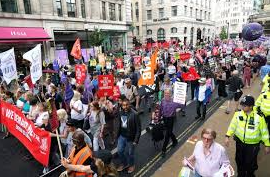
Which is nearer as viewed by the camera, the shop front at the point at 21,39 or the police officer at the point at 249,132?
the police officer at the point at 249,132

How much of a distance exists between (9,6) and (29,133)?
66.9 ft

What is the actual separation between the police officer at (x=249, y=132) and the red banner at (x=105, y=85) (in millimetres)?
4040

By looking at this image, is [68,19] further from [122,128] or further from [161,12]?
[161,12]

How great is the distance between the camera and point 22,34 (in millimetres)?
20922

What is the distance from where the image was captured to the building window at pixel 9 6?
2081cm

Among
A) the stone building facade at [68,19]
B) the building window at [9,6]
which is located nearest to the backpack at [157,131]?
the stone building facade at [68,19]

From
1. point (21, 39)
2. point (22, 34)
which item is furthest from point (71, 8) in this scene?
point (21, 39)

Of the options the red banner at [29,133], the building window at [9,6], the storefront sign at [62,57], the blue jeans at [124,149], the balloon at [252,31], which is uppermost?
the building window at [9,6]

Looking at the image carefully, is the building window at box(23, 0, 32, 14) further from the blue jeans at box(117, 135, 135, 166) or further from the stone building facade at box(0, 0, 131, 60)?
the blue jeans at box(117, 135, 135, 166)

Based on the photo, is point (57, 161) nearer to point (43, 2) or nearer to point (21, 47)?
point (21, 47)

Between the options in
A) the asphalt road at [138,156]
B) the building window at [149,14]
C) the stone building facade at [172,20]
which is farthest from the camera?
the building window at [149,14]

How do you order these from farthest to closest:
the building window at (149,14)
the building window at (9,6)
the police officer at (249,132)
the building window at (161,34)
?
the building window at (149,14) → the building window at (161,34) → the building window at (9,6) → the police officer at (249,132)

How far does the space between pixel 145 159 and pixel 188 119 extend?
3.33 metres

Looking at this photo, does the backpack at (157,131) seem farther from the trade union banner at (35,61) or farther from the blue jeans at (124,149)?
the trade union banner at (35,61)
